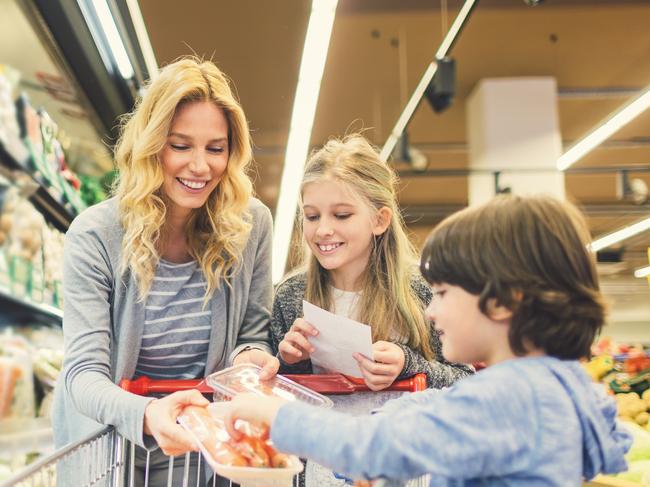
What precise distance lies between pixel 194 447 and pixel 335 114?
9493 millimetres


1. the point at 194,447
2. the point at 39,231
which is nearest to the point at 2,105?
the point at 39,231

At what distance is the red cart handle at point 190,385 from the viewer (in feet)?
6.05

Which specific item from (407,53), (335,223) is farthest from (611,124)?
(335,223)

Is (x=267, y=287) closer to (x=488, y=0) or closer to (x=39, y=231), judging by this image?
(x=39, y=231)

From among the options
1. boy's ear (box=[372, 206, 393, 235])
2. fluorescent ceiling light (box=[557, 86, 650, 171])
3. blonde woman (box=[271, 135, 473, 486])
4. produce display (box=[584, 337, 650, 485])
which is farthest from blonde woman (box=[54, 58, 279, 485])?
fluorescent ceiling light (box=[557, 86, 650, 171])

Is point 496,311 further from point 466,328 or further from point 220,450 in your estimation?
point 220,450

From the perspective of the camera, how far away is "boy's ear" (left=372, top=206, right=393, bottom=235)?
228cm

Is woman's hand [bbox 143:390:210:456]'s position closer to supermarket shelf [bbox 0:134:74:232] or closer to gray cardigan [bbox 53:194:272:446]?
gray cardigan [bbox 53:194:272:446]

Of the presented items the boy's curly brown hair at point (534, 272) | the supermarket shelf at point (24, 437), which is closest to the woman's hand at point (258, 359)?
the boy's curly brown hair at point (534, 272)

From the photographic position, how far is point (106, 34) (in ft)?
11.8

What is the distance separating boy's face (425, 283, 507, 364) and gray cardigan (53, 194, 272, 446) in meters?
0.68

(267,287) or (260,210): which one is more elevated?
(260,210)

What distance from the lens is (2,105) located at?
2.70 m

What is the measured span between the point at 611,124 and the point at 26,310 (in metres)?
5.09
